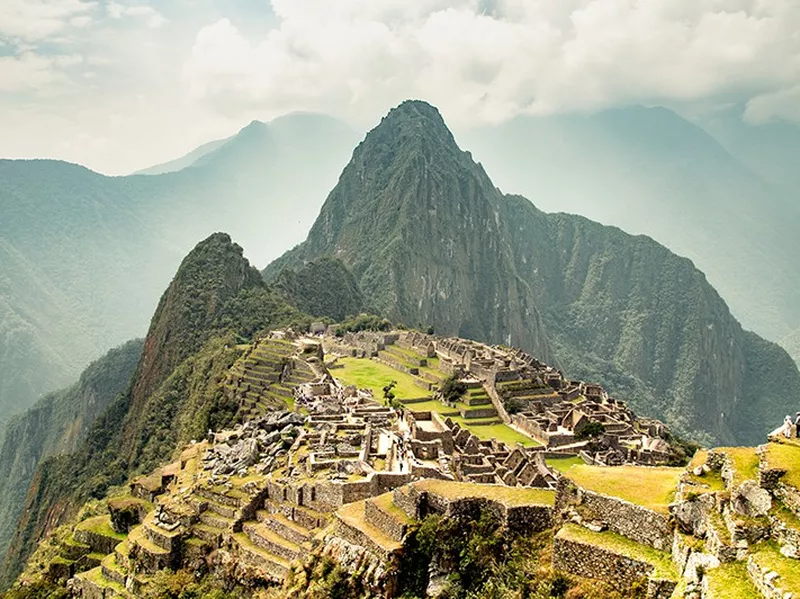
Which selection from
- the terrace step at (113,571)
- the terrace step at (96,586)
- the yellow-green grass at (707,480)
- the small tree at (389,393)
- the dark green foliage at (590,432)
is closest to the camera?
the yellow-green grass at (707,480)

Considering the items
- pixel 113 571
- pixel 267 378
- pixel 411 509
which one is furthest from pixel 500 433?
pixel 411 509

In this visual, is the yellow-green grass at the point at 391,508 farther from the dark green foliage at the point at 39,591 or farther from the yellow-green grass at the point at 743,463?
the dark green foliage at the point at 39,591

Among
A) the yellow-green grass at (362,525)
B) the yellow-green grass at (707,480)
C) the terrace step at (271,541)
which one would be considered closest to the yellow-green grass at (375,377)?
the terrace step at (271,541)

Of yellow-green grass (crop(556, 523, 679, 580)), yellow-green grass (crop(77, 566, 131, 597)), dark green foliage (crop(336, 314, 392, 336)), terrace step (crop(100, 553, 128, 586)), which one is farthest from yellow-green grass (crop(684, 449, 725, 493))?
dark green foliage (crop(336, 314, 392, 336))

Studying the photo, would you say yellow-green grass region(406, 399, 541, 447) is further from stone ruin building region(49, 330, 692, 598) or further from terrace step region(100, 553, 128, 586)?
terrace step region(100, 553, 128, 586)

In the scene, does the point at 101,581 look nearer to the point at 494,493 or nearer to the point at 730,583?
the point at 494,493
